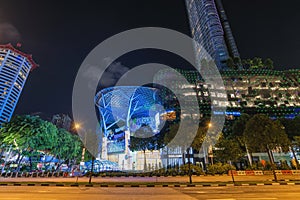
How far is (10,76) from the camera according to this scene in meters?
125

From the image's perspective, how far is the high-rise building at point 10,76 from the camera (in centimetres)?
11688

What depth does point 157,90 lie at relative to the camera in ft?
274

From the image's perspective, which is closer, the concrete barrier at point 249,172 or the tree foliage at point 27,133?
the tree foliage at point 27,133

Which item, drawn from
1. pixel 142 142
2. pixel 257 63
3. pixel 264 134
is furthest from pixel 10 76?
pixel 257 63

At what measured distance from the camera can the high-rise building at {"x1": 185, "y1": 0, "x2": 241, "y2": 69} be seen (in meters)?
124

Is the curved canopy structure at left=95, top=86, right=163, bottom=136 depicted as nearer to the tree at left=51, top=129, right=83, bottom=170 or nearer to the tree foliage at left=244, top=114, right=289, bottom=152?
the tree at left=51, top=129, right=83, bottom=170

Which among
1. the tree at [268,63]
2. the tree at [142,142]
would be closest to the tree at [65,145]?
the tree at [142,142]

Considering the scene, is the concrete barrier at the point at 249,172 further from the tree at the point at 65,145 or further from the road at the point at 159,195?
the tree at the point at 65,145

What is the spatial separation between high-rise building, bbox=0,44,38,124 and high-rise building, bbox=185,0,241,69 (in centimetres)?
14385

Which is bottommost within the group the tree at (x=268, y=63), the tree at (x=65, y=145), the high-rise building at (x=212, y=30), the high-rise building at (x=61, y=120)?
the tree at (x=65, y=145)

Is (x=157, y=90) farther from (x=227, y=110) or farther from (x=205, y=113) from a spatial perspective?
(x=227, y=110)

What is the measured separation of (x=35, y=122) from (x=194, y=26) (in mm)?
155785

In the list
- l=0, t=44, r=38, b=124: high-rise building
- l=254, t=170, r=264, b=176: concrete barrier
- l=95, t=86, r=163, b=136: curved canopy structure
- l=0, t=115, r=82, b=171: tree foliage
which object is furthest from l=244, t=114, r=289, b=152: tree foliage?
l=0, t=44, r=38, b=124: high-rise building

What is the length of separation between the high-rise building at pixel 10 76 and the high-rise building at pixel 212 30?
144 meters
